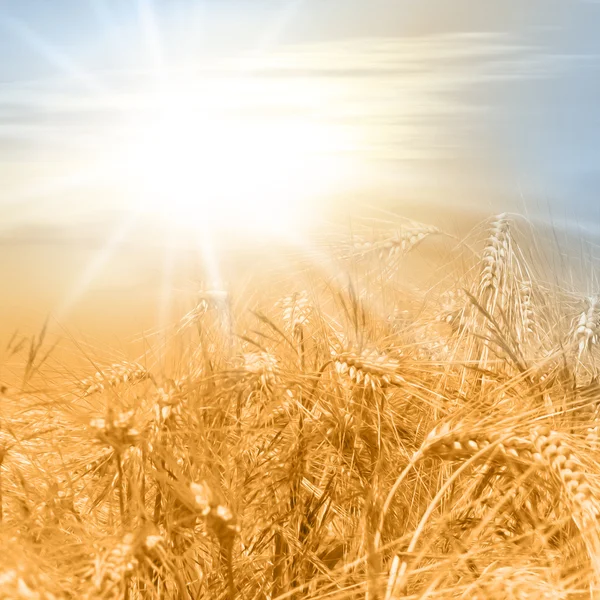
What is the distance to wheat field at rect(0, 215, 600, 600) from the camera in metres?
0.65

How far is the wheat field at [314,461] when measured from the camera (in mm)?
650

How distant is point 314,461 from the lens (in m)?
0.98

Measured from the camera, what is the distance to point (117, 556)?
2.13 feet

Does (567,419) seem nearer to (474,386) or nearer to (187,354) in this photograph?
(474,386)

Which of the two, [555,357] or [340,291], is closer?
[555,357]

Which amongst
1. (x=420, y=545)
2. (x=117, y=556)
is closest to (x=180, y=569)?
(x=117, y=556)

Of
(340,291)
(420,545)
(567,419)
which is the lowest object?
(420,545)

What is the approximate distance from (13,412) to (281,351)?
36 cm

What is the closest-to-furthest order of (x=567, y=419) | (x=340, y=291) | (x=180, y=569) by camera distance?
(x=180, y=569) < (x=567, y=419) < (x=340, y=291)

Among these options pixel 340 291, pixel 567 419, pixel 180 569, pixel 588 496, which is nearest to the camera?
pixel 588 496

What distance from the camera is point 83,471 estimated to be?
3.27ft

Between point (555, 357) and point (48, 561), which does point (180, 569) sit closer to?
point (48, 561)

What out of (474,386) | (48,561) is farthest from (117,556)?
(474,386)

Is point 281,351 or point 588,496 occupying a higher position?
point 281,351
